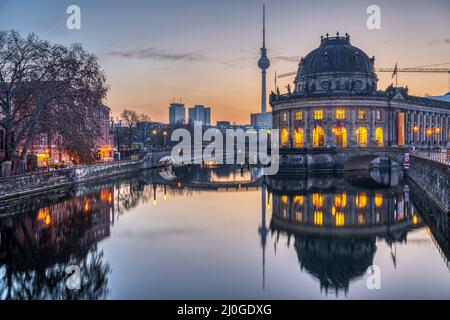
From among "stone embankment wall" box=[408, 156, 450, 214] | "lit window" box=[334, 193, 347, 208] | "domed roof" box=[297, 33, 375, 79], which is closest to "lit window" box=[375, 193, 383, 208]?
"lit window" box=[334, 193, 347, 208]

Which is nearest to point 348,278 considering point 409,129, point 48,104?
point 48,104

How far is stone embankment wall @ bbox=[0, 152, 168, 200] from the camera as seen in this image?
146 ft

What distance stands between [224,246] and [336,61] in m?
88.7

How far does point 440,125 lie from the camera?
391 ft

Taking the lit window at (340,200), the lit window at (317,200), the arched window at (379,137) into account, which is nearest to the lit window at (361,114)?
the arched window at (379,137)

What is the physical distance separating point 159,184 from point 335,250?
142 feet

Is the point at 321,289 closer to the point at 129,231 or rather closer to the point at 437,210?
the point at 129,231

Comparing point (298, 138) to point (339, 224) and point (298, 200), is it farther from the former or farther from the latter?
point (339, 224)

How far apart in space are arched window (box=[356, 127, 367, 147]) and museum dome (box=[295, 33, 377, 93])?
38.8ft

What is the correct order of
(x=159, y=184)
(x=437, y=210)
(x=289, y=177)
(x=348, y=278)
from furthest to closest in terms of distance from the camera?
1. (x=289, y=177)
2. (x=159, y=184)
3. (x=437, y=210)
4. (x=348, y=278)

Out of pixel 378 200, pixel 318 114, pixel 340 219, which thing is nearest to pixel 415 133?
pixel 318 114
